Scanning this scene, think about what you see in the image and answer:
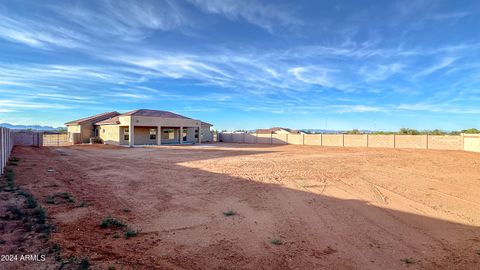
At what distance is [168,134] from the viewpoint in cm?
3700

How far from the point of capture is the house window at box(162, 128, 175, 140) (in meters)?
36.4

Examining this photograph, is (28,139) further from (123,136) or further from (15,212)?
(15,212)

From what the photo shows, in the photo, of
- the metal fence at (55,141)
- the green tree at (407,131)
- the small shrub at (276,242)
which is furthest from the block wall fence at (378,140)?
the small shrub at (276,242)

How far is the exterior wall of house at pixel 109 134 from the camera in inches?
1282

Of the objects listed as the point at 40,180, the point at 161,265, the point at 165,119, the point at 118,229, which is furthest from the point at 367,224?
the point at 165,119

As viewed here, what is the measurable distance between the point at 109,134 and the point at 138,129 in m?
4.07

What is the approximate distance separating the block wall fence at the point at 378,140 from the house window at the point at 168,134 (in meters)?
12.1

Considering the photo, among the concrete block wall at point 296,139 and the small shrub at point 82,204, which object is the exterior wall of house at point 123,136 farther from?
the small shrub at point 82,204

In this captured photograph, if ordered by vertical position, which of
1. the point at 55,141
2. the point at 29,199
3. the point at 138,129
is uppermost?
the point at 138,129

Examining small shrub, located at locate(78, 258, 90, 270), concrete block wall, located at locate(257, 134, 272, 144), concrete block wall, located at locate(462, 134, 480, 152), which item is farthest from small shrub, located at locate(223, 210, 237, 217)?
concrete block wall, located at locate(257, 134, 272, 144)

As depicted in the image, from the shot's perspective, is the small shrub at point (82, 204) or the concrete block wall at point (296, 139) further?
the concrete block wall at point (296, 139)

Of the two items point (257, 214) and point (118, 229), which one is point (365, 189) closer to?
point (257, 214)

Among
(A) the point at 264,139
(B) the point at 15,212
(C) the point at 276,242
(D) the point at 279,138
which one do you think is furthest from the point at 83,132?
(C) the point at 276,242

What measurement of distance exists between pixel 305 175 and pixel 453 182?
20.1 ft
